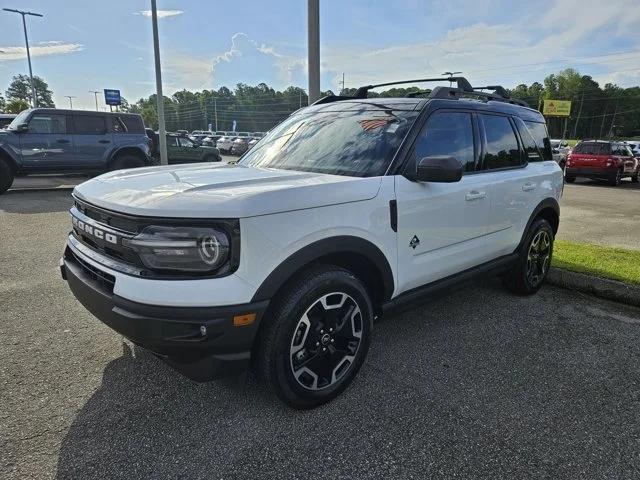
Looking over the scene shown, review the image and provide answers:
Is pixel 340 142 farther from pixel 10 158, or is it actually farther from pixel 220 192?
pixel 10 158

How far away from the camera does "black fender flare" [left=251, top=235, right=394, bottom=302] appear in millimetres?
2293

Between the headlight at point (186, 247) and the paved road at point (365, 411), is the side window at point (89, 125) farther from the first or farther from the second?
the headlight at point (186, 247)

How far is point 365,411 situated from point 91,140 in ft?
39.6

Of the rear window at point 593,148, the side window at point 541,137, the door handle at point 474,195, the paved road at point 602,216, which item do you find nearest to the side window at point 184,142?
the paved road at point 602,216

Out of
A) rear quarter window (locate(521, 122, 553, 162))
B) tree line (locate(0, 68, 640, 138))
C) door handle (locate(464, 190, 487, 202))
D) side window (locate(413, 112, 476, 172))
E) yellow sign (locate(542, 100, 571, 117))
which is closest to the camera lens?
side window (locate(413, 112, 476, 172))

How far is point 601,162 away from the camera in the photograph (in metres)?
16.9

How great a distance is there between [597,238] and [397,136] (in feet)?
19.9

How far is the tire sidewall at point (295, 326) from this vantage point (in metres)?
2.40

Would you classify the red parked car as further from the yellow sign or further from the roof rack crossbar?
the yellow sign

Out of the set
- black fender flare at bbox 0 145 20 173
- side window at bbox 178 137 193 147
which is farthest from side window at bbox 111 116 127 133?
side window at bbox 178 137 193 147

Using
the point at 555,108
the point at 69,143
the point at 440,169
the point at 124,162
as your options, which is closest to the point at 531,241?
the point at 440,169

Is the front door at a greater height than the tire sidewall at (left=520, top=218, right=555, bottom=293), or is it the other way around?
the front door

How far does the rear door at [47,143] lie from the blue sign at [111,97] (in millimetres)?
22918

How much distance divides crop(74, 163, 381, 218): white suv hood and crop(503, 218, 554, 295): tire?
231 cm
